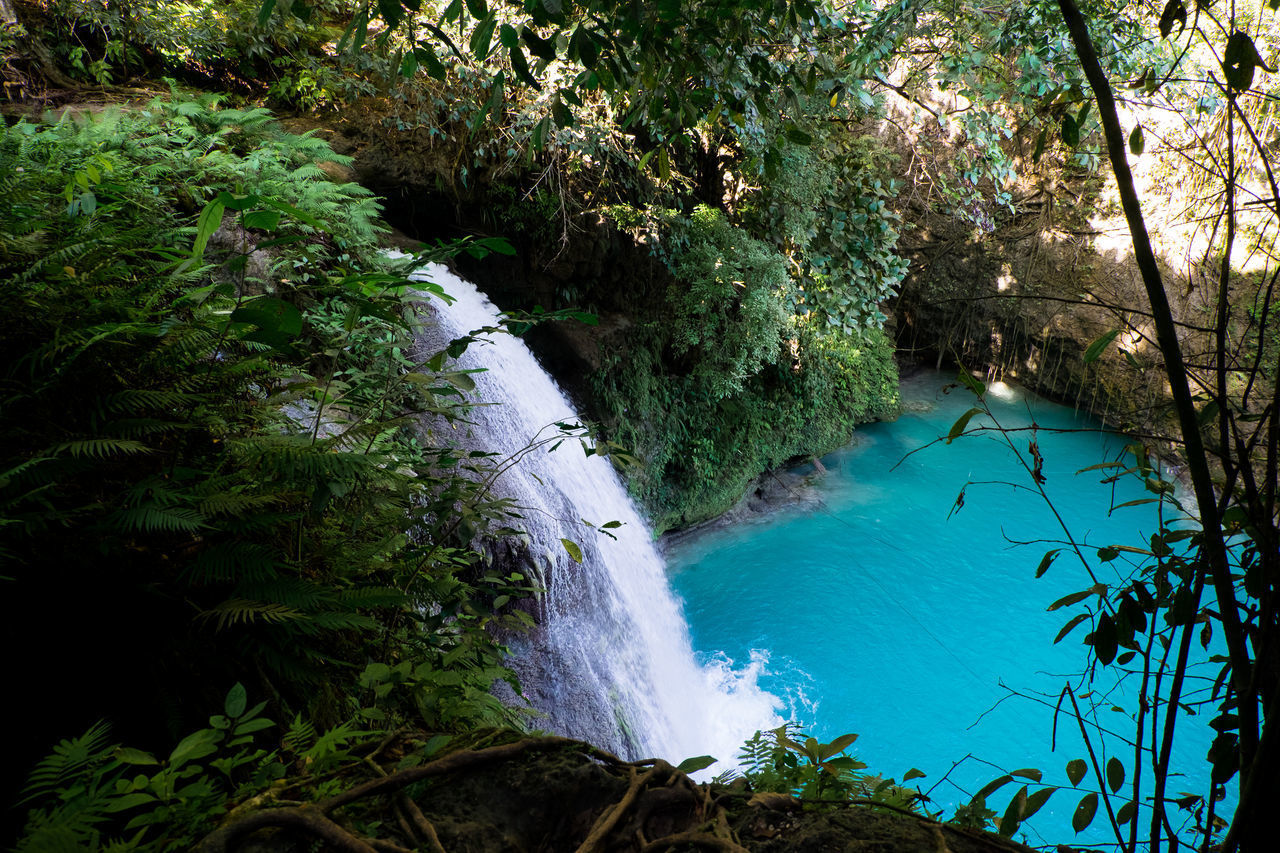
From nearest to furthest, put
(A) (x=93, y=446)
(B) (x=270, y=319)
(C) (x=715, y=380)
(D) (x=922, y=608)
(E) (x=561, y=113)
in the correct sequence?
(B) (x=270, y=319)
(A) (x=93, y=446)
(E) (x=561, y=113)
(D) (x=922, y=608)
(C) (x=715, y=380)

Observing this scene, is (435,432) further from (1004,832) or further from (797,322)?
(797,322)

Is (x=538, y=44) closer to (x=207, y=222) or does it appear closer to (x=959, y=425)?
(x=207, y=222)

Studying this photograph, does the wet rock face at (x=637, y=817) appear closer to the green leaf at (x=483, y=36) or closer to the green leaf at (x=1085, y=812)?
the green leaf at (x=1085, y=812)

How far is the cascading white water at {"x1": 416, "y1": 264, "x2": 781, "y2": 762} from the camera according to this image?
4312 mm

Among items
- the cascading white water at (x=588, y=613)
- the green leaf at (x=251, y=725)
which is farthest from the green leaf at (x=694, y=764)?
the cascading white water at (x=588, y=613)

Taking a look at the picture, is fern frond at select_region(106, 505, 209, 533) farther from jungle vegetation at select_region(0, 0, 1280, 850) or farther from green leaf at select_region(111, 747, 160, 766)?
green leaf at select_region(111, 747, 160, 766)

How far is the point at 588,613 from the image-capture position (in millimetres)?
4816

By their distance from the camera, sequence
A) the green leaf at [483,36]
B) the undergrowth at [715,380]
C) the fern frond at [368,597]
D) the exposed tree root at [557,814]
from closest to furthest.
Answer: the exposed tree root at [557,814]
the green leaf at [483,36]
the fern frond at [368,597]
the undergrowth at [715,380]

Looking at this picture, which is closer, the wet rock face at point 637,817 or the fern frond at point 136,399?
the wet rock face at point 637,817

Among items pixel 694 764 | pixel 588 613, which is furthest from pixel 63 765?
pixel 588 613

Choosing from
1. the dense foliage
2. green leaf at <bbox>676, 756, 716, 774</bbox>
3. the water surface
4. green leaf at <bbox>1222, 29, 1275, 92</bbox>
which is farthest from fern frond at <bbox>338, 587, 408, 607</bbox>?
the water surface

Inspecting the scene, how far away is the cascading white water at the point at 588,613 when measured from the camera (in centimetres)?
431

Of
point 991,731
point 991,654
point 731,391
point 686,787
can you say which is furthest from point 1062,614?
point 686,787

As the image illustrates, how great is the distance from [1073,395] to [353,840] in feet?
45.3
